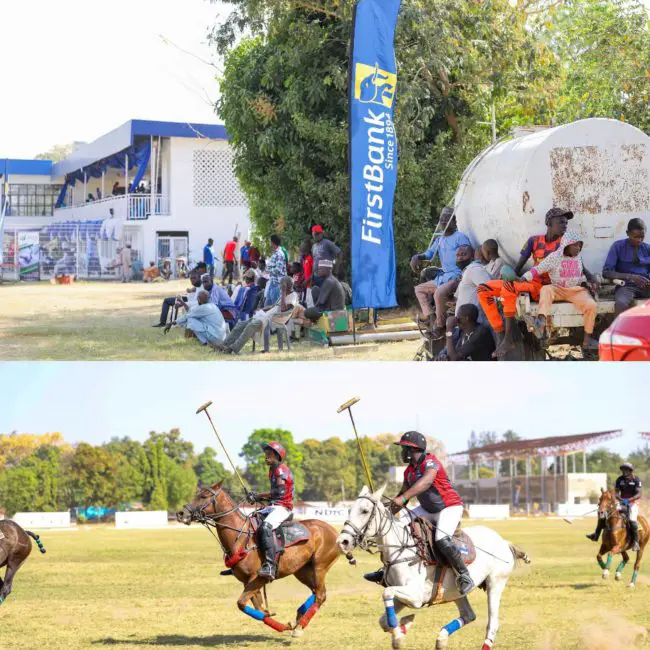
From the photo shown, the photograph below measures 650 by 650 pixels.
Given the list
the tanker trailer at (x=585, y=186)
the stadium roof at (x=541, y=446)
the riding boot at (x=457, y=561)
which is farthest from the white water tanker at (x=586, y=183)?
the riding boot at (x=457, y=561)

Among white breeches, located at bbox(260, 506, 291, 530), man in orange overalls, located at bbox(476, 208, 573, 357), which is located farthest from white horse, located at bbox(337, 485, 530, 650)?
man in orange overalls, located at bbox(476, 208, 573, 357)

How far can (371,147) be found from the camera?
14633 millimetres

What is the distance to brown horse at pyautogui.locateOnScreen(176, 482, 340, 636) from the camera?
7.09 m

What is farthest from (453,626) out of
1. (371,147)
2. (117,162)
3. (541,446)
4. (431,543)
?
(117,162)

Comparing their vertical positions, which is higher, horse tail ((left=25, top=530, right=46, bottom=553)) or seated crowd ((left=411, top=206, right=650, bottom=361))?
seated crowd ((left=411, top=206, right=650, bottom=361))

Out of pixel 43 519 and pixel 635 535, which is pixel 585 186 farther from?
pixel 43 519

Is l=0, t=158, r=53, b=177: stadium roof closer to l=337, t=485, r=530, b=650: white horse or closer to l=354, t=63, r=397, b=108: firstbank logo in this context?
l=354, t=63, r=397, b=108: firstbank logo

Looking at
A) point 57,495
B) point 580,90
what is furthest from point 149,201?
point 57,495

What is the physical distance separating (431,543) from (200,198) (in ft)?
110

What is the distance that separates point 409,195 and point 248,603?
14.5 metres

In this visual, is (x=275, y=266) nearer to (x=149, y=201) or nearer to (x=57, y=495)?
(x=57, y=495)

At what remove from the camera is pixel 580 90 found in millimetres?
27453

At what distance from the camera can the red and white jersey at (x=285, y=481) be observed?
7.26 m

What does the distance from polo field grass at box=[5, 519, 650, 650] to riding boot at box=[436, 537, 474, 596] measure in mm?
464
